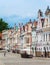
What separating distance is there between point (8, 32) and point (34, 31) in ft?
170

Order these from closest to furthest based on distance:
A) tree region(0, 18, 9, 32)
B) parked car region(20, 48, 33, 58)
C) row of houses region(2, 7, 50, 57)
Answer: parked car region(20, 48, 33, 58) < row of houses region(2, 7, 50, 57) < tree region(0, 18, 9, 32)

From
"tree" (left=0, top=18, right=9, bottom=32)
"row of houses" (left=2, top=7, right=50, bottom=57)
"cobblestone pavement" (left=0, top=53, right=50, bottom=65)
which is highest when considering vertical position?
"tree" (left=0, top=18, right=9, bottom=32)

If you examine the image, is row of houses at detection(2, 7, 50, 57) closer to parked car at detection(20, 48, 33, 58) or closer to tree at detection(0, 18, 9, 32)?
parked car at detection(20, 48, 33, 58)

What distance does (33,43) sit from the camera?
286 ft

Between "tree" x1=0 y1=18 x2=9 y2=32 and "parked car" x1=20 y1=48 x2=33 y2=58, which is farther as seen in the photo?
"tree" x1=0 y1=18 x2=9 y2=32

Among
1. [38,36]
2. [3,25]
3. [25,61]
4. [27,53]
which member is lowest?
[25,61]

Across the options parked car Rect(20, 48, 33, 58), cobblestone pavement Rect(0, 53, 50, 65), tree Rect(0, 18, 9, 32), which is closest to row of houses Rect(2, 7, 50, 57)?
parked car Rect(20, 48, 33, 58)

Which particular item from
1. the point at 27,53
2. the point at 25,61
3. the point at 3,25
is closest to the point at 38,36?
the point at 27,53

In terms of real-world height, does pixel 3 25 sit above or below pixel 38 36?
above

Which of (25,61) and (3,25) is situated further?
(3,25)

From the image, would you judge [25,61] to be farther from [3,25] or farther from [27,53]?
[3,25]

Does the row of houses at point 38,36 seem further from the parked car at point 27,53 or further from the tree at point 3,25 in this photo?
the tree at point 3,25

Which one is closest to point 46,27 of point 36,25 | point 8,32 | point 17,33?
point 36,25

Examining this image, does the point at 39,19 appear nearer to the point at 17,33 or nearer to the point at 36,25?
the point at 36,25
